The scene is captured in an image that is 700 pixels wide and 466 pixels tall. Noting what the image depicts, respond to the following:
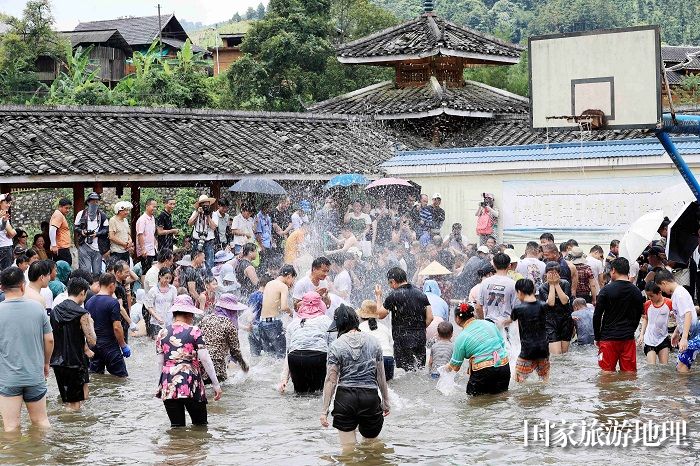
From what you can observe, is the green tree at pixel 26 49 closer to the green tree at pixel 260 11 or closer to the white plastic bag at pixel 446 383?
the white plastic bag at pixel 446 383

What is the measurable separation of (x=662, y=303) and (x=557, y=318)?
151 cm

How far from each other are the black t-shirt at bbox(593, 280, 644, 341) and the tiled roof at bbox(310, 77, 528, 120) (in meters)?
15.7

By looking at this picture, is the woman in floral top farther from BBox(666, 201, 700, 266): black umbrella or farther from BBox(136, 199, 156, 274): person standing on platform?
BBox(136, 199, 156, 274): person standing on platform

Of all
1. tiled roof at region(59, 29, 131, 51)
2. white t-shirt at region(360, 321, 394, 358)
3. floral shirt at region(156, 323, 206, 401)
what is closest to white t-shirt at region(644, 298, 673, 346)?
white t-shirt at region(360, 321, 394, 358)

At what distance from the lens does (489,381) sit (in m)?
12.5

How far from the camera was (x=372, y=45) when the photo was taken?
32344mm

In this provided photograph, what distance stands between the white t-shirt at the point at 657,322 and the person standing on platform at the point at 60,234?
10.2m

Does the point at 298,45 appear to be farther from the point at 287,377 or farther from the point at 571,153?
the point at 287,377

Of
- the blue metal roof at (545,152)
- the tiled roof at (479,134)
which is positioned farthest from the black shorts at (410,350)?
the tiled roof at (479,134)

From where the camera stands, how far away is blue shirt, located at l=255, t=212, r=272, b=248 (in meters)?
22.7

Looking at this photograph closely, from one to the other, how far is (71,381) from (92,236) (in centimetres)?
738

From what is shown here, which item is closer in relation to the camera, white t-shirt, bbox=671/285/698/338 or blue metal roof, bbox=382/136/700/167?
white t-shirt, bbox=671/285/698/338

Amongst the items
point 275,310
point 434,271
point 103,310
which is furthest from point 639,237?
point 103,310

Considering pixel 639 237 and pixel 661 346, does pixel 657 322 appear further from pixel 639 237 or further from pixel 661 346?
pixel 639 237
